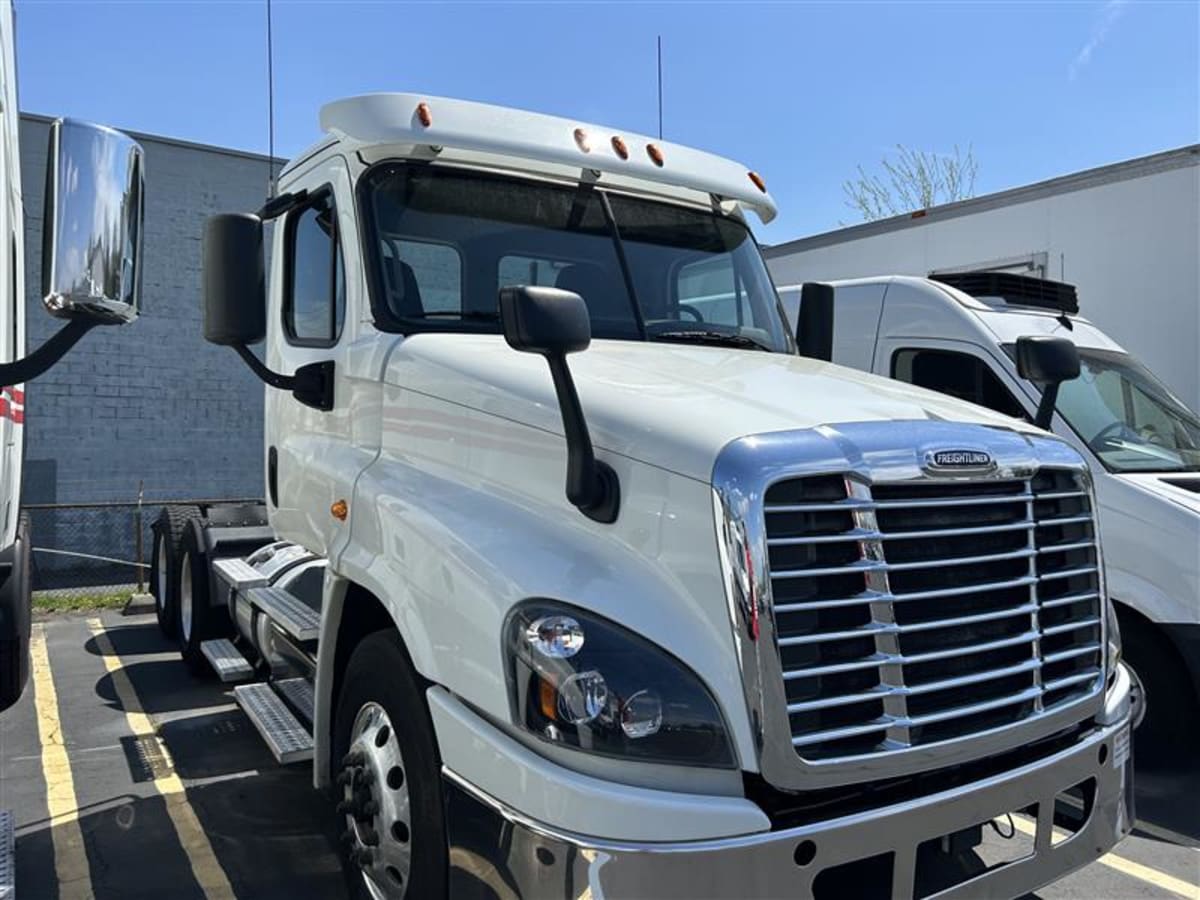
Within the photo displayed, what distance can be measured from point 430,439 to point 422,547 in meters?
0.45

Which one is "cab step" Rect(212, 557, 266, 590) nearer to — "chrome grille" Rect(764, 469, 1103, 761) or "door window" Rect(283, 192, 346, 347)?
"door window" Rect(283, 192, 346, 347)

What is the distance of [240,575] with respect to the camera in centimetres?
532

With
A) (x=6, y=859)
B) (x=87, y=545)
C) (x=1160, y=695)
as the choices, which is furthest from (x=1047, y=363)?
(x=87, y=545)

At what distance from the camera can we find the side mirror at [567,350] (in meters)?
2.37

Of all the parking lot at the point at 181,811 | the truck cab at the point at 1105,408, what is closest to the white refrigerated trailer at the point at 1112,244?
the truck cab at the point at 1105,408

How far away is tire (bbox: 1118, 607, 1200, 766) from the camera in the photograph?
4867mm

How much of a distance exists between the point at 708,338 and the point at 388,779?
78.6 inches

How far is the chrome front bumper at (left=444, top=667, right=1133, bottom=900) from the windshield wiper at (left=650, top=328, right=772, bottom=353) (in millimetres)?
1858

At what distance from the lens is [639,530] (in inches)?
93.5

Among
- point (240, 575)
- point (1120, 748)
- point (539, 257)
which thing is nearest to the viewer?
point (1120, 748)

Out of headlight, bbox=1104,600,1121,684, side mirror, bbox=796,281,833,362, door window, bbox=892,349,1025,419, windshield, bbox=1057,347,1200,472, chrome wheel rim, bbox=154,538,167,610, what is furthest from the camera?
chrome wheel rim, bbox=154,538,167,610

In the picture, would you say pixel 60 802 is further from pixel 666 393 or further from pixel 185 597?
pixel 666 393

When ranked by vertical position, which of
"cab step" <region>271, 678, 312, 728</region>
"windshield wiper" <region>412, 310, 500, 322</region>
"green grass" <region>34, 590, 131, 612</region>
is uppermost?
"windshield wiper" <region>412, 310, 500, 322</region>

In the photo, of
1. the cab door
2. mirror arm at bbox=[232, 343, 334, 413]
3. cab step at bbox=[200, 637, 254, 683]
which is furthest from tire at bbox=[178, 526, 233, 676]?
mirror arm at bbox=[232, 343, 334, 413]
